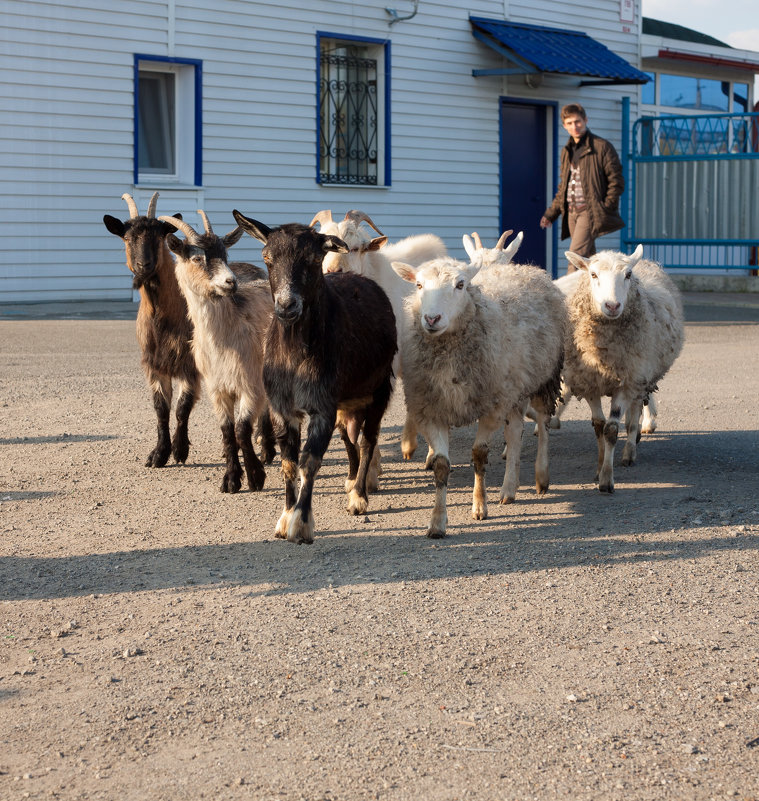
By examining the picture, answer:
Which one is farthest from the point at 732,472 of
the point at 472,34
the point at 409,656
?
the point at 472,34

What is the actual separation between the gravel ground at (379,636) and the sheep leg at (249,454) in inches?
3.7

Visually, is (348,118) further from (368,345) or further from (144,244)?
(368,345)

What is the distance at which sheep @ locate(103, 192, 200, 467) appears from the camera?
24.8 ft

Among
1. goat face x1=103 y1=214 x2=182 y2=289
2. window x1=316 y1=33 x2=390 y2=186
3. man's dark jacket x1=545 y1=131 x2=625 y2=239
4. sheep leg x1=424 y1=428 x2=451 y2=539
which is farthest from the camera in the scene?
window x1=316 y1=33 x2=390 y2=186

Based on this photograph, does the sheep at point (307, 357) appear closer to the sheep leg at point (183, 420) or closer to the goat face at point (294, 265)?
the goat face at point (294, 265)

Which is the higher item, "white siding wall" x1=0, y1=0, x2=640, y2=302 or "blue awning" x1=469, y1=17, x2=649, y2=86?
"blue awning" x1=469, y1=17, x2=649, y2=86

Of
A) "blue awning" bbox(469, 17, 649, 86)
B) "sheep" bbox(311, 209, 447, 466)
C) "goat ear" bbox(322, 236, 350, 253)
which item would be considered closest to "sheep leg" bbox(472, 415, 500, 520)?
"sheep" bbox(311, 209, 447, 466)

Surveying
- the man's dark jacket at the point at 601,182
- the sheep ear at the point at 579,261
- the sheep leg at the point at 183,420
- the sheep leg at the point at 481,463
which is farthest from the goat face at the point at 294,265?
the man's dark jacket at the point at 601,182

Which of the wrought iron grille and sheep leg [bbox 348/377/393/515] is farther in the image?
the wrought iron grille

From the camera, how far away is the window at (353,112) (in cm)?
1817

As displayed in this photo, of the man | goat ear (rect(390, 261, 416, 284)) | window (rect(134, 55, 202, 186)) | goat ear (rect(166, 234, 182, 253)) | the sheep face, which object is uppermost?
window (rect(134, 55, 202, 186))

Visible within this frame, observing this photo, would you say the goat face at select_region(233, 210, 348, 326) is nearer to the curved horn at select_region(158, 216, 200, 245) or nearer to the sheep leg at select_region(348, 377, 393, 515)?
the sheep leg at select_region(348, 377, 393, 515)

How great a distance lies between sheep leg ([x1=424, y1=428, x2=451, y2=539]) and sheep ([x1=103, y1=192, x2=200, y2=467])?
1.95 metres

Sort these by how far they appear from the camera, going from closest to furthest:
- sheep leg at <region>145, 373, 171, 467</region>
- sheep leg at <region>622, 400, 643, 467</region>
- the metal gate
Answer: sheep leg at <region>145, 373, 171, 467</region> < sheep leg at <region>622, 400, 643, 467</region> < the metal gate
